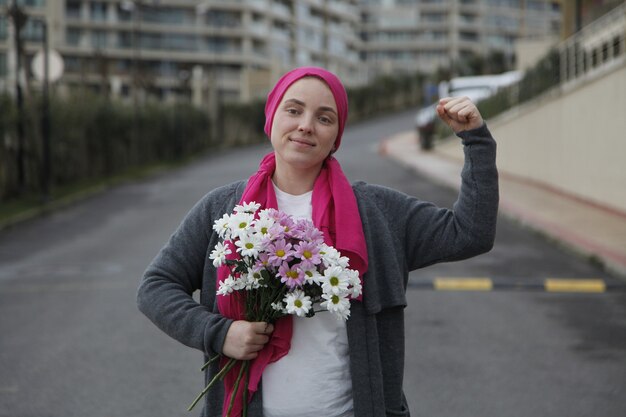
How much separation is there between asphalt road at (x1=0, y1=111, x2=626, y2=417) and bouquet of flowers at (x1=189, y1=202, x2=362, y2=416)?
3.02 meters

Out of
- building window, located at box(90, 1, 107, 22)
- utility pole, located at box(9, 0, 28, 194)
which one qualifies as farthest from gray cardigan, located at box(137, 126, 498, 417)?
building window, located at box(90, 1, 107, 22)

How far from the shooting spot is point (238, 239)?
2539 mm

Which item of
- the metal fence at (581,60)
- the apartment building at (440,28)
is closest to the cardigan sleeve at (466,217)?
the metal fence at (581,60)

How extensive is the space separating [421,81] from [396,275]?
278 feet

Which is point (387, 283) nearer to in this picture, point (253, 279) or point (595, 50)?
point (253, 279)

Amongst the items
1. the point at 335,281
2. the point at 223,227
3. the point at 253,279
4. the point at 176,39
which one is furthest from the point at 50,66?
the point at 176,39

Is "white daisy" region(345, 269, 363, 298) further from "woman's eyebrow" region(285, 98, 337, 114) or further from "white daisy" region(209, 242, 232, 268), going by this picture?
"woman's eyebrow" region(285, 98, 337, 114)

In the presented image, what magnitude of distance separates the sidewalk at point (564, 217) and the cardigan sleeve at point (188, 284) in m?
7.79

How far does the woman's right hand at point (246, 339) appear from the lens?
2.43m

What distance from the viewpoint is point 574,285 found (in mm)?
9328

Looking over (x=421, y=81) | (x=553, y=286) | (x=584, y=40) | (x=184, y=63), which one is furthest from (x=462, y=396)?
(x=184, y=63)

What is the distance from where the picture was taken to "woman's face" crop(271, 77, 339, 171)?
2598 mm

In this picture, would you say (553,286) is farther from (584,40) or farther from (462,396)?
(584,40)

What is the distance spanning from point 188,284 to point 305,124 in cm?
60
